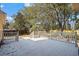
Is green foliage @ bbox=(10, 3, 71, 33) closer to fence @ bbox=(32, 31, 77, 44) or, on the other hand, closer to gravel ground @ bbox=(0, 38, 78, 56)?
fence @ bbox=(32, 31, 77, 44)

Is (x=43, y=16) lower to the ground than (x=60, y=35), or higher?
higher

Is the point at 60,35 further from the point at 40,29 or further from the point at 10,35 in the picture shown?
the point at 10,35

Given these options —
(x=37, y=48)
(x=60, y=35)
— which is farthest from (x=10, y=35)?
(x=60, y=35)

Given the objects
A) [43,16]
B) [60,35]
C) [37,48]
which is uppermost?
[43,16]

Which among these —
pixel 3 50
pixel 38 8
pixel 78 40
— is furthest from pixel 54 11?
pixel 3 50

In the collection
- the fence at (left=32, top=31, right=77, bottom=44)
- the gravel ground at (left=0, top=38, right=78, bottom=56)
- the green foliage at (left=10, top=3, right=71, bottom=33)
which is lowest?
the gravel ground at (left=0, top=38, right=78, bottom=56)

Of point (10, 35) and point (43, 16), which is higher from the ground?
point (43, 16)

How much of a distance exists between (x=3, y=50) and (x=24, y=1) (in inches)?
25.4

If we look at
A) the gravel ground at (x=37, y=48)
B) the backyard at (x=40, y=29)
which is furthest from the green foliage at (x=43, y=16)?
the gravel ground at (x=37, y=48)

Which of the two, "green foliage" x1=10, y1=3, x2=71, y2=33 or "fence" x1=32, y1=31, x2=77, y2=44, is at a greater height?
"green foliage" x1=10, y1=3, x2=71, y2=33

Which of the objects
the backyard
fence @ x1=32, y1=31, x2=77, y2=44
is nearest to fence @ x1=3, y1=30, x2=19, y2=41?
the backyard

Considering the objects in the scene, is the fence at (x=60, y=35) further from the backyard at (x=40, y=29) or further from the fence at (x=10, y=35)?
the fence at (x=10, y=35)

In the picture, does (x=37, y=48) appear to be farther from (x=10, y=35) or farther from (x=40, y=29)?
(x=10, y=35)

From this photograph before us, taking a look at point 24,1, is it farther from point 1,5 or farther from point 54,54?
point 54,54
